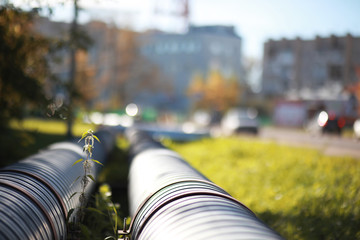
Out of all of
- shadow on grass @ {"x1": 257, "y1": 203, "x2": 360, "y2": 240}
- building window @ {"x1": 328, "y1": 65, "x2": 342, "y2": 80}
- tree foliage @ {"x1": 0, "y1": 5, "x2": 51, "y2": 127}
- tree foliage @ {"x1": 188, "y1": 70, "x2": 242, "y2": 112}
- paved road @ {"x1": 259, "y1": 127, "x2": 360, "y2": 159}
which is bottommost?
shadow on grass @ {"x1": 257, "y1": 203, "x2": 360, "y2": 240}

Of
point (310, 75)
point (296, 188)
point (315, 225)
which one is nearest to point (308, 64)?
point (310, 75)

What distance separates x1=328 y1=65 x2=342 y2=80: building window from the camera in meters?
55.0

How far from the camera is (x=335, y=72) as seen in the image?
55531mm

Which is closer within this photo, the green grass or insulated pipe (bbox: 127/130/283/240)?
insulated pipe (bbox: 127/130/283/240)

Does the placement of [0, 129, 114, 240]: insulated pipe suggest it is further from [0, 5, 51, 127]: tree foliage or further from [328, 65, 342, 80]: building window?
[328, 65, 342, 80]: building window

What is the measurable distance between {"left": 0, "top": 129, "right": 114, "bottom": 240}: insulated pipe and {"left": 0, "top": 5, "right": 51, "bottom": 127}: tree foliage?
11.7 ft

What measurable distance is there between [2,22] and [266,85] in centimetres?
5684

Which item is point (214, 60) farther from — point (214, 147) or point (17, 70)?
point (17, 70)

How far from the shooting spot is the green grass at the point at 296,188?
5281 millimetres

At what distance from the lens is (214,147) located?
1440 cm

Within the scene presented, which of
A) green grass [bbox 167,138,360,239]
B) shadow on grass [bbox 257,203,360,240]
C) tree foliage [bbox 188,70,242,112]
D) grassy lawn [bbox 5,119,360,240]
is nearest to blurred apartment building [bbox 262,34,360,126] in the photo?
tree foliage [bbox 188,70,242,112]

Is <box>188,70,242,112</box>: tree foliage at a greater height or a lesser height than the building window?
lesser

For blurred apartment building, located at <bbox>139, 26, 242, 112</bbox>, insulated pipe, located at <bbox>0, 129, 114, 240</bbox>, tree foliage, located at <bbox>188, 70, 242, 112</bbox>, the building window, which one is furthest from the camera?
blurred apartment building, located at <bbox>139, 26, 242, 112</bbox>

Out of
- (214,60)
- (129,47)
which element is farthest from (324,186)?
(214,60)
